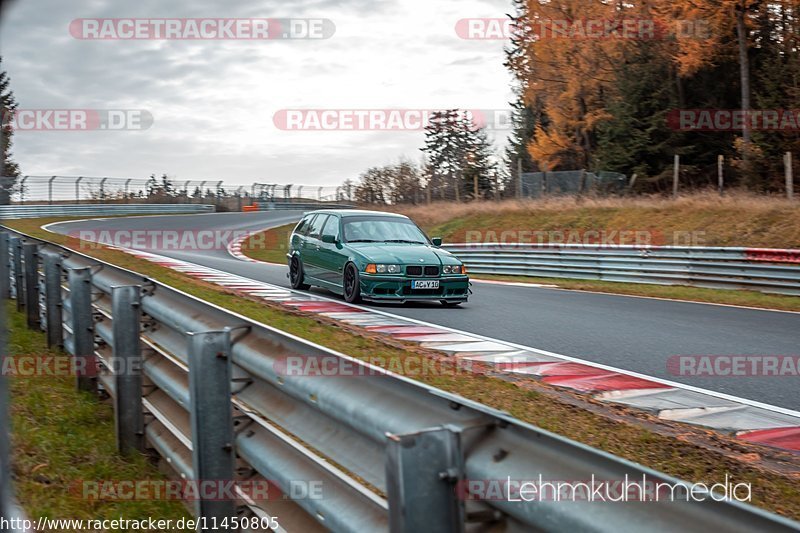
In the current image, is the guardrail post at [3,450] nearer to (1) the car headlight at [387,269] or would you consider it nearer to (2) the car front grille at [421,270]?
(1) the car headlight at [387,269]

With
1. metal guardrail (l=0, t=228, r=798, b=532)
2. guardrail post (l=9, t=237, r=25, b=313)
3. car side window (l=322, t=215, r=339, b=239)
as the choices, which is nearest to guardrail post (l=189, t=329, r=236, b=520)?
metal guardrail (l=0, t=228, r=798, b=532)

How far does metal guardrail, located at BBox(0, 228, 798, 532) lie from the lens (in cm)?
174

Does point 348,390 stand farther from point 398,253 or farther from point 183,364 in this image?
point 398,253

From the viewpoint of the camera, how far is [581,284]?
19453 millimetres

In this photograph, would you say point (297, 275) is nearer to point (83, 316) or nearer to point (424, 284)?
point (424, 284)

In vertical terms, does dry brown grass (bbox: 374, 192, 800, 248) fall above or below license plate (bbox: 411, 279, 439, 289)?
above

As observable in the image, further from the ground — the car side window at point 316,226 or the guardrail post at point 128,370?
the car side window at point 316,226

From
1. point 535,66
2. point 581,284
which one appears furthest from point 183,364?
point 535,66

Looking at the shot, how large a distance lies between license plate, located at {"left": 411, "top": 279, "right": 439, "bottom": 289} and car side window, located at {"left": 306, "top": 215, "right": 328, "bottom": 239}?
281cm

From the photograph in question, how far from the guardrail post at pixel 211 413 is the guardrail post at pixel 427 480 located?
1.83m

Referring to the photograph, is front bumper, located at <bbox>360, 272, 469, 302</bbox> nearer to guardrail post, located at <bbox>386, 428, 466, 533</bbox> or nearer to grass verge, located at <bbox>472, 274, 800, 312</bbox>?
grass verge, located at <bbox>472, 274, 800, 312</bbox>

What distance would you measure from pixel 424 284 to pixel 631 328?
3.60 metres

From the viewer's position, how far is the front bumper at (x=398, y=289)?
13031 mm

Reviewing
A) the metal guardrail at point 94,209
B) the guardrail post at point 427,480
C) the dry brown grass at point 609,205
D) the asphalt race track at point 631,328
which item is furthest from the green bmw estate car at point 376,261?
the metal guardrail at point 94,209
